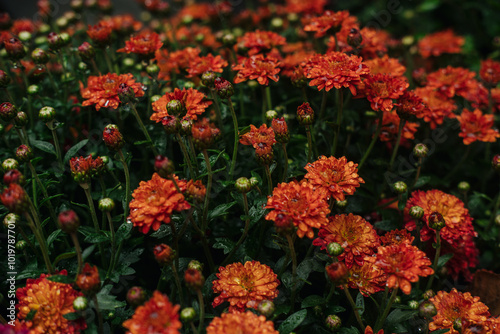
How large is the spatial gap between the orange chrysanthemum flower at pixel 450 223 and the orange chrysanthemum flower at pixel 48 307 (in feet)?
4.21

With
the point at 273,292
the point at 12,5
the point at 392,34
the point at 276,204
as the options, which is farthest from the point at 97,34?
the point at 12,5

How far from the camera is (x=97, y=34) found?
2.00m

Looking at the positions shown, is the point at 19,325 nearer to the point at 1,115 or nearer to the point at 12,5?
the point at 1,115

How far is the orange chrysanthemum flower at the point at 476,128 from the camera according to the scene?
6.58 ft

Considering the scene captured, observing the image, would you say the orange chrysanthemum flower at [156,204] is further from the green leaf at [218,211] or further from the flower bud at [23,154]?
the flower bud at [23,154]

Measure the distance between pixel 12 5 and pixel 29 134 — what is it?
3343 millimetres

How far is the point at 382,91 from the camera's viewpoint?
1716 millimetres

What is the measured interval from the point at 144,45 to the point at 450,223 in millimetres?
1518

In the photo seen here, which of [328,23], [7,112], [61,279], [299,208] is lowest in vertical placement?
[61,279]

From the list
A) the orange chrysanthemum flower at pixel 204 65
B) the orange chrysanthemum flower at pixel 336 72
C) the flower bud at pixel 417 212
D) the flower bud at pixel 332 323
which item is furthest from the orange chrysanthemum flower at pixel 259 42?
the flower bud at pixel 332 323

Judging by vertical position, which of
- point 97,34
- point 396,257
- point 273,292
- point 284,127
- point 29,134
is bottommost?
point 273,292

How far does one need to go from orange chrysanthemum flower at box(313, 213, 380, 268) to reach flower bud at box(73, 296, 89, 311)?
0.76 metres

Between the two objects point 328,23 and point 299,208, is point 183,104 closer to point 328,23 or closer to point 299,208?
point 299,208

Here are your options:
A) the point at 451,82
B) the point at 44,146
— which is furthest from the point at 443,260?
the point at 44,146
